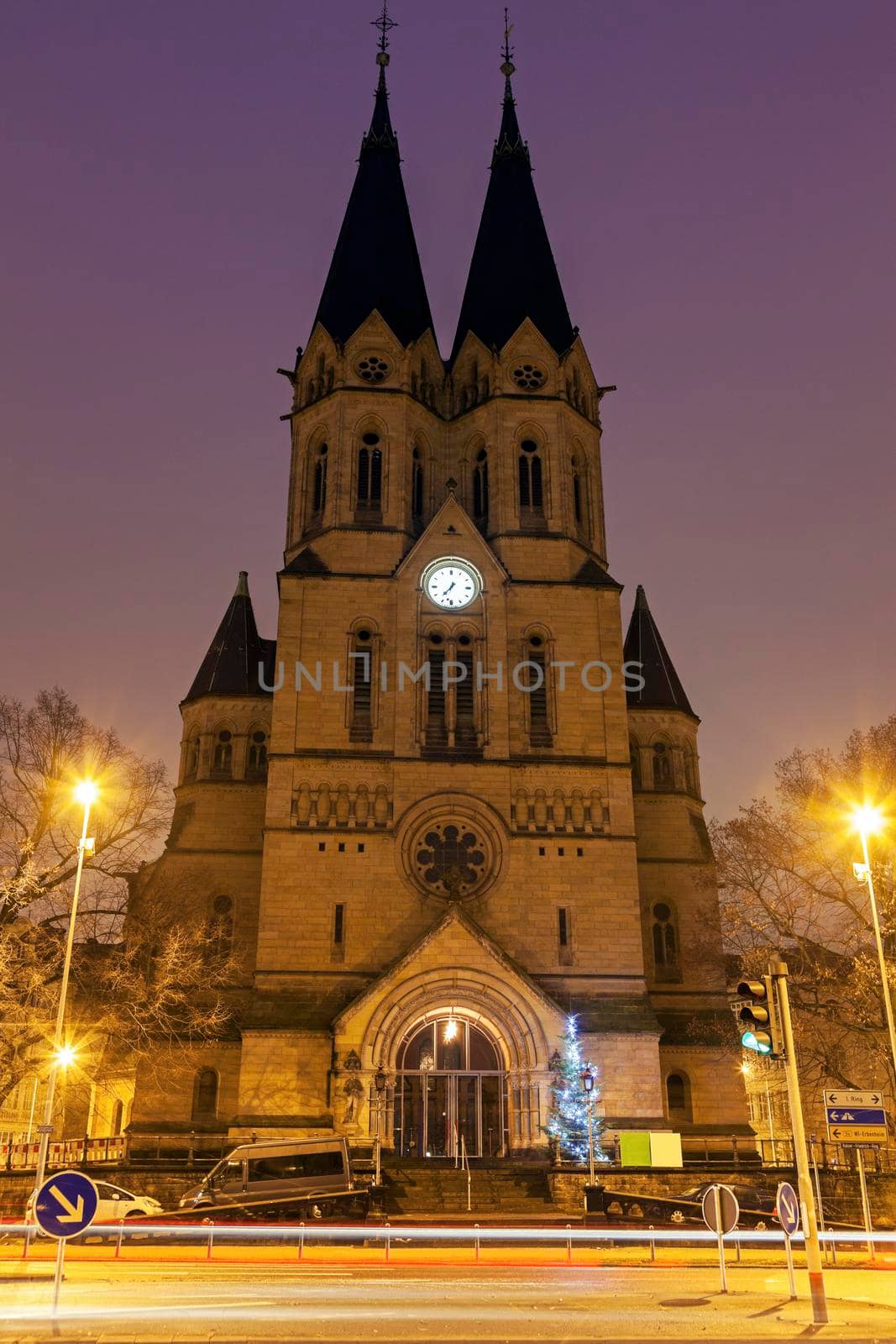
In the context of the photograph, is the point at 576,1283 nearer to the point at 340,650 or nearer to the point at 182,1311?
the point at 182,1311

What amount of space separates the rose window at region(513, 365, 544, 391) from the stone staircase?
97.0 ft

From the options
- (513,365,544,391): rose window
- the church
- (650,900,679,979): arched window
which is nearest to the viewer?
the church

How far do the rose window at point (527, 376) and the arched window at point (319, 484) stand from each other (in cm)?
822

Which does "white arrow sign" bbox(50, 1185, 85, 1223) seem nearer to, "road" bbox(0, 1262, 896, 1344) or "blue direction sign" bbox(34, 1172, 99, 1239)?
"blue direction sign" bbox(34, 1172, 99, 1239)

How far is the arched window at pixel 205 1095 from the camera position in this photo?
4225 cm

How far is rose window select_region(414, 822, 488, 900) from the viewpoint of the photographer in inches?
1633

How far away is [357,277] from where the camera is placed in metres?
52.7

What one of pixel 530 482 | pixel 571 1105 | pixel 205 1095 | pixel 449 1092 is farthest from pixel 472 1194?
pixel 530 482

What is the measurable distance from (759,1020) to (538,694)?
1105 inches

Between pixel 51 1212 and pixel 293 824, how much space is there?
90.7 feet

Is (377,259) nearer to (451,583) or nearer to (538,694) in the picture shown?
(451,583)

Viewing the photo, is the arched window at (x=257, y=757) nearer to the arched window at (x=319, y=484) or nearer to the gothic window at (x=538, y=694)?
the arched window at (x=319, y=484)

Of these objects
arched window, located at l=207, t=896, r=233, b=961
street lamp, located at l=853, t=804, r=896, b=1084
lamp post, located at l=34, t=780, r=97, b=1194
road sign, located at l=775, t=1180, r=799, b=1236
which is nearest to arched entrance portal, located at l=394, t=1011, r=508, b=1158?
arched window, located at l=207, t=896, r=233, b=961

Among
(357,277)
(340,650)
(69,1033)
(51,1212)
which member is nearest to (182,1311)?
(51,1212)
